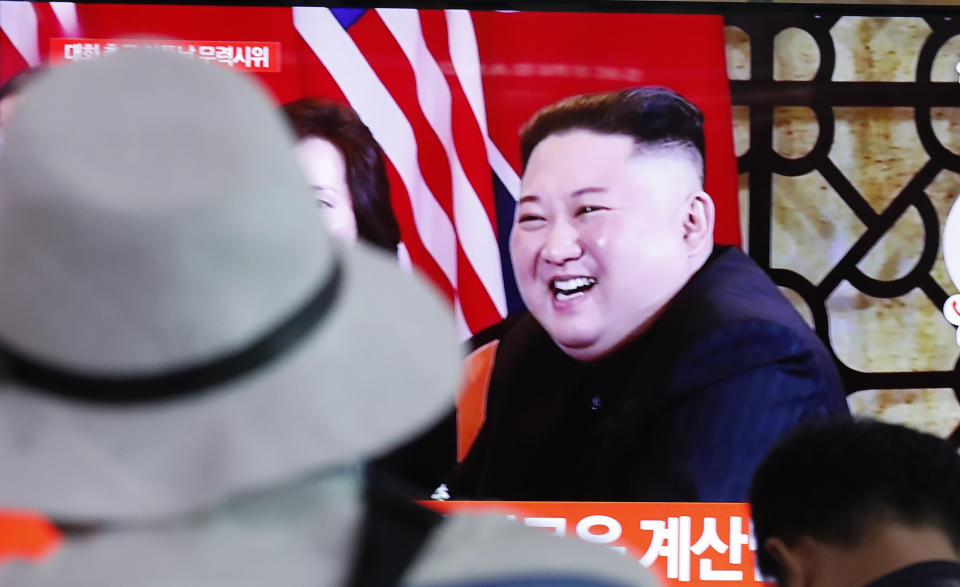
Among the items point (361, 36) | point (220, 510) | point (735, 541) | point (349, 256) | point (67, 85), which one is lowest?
point (735, 541)

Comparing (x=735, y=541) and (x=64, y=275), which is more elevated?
(x=64, y=275)

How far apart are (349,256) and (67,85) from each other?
0.19 metres

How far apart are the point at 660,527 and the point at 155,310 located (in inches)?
64.0

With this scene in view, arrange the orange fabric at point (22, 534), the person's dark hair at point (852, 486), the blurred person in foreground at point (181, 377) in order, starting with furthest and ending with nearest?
the orange fabric at point (22, 534), the person's dark hair at point (852, 486), the blurred person in foreground at point (181, 377)

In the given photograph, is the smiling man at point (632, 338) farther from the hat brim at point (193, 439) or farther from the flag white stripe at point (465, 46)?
the hat brim at point (193, 439)

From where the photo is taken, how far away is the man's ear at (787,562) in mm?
1112

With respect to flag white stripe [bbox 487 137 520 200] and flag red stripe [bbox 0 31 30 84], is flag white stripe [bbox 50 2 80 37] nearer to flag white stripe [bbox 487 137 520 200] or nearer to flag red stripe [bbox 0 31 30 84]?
flag red stripe [bbox 0 31 30 84]

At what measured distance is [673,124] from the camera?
2.04 m

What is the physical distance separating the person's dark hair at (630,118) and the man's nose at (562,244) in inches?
5.9

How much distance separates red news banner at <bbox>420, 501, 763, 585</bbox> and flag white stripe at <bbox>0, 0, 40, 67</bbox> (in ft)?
3.89

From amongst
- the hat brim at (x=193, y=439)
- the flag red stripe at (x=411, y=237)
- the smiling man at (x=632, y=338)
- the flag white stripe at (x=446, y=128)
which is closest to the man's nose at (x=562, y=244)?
the smiling man at (x=632, y=338)

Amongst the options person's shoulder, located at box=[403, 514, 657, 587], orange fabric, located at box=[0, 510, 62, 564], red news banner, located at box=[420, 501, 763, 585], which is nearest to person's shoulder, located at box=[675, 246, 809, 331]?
red news banner, located at box=[420, 501, 763, 585]

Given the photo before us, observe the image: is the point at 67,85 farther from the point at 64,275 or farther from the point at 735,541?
the point at 735,541

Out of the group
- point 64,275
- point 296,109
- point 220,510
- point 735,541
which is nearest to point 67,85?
point 64,275
